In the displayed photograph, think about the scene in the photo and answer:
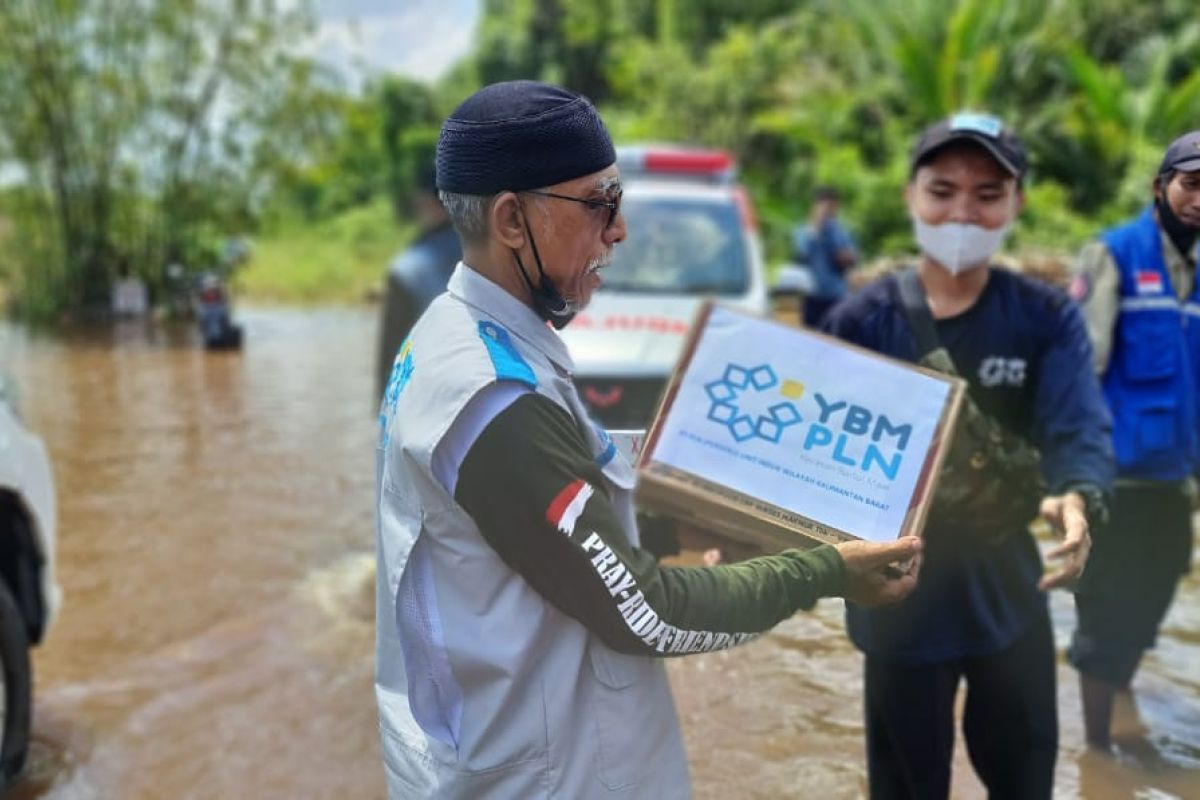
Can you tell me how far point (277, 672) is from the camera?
484 centimetres

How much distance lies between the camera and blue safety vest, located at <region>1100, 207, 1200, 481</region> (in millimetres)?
3498

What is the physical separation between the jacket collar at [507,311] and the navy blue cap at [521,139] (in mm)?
130

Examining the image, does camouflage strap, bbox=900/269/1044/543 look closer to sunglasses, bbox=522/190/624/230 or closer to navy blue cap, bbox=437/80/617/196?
sunglasses, bbox=522/190/624/230

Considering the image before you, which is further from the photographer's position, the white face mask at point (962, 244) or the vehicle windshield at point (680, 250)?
the vehicle windshield at point (680, 250)

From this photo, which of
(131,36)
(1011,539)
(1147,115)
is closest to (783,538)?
(1011,539)

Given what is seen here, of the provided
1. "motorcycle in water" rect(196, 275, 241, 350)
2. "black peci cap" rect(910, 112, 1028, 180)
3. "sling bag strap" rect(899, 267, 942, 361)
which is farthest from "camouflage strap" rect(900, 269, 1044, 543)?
"motorcycle in water" rect(196, 275, 241, 350)

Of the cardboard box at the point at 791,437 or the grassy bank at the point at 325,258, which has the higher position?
the cardboard box at the point at 791,437

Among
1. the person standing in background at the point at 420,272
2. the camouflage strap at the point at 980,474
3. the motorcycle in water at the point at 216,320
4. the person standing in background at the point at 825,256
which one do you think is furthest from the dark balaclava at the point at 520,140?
the motorcycle in water at the point at 216,320

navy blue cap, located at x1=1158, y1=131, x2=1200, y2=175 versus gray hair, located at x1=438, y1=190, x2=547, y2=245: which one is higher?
navy blue cap, located at x1=1158, y1=131, x2=1200, y2=175

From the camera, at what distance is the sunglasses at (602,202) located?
1685mm

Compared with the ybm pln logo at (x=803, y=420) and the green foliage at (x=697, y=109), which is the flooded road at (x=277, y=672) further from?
the green foliage at (x=697, y=109)

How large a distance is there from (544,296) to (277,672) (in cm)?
351

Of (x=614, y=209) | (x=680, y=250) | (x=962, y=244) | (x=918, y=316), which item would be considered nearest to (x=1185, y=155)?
(x=962, y=244)

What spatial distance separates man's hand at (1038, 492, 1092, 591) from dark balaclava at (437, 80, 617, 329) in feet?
4.12
